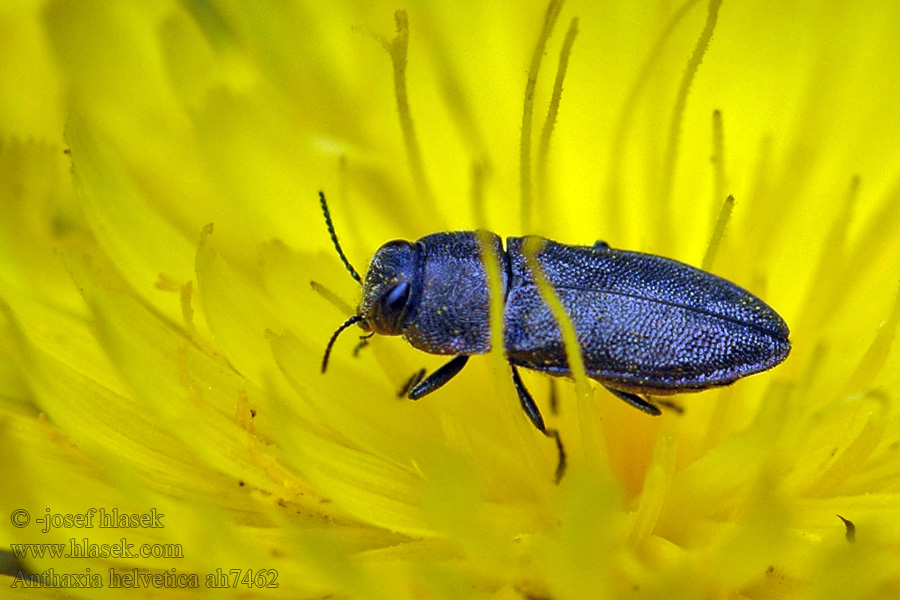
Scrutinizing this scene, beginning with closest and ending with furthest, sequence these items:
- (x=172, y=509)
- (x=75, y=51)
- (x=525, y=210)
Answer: (x=172, y=509)
(x=525, y=210)
(x=75, y=51)

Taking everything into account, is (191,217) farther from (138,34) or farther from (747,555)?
(747,555)

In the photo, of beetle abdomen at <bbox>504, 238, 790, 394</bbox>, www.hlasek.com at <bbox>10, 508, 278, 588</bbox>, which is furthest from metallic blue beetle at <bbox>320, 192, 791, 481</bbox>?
www.hlasek.com at <bbox>10, 508, 278, 588</bbox>

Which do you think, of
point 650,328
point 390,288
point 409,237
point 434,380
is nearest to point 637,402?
point 650,328

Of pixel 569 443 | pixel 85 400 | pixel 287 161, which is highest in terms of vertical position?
pixel 287 161

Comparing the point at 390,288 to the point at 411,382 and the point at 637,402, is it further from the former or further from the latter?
the point at 637,402

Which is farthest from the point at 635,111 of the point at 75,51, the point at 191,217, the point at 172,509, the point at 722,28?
the point at 172,509

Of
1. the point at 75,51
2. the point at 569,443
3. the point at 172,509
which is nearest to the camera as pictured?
the point at 172,509

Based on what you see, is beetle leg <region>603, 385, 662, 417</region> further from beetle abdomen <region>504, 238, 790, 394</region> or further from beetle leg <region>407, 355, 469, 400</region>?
beetle leg <region>407, 355, 469, 400</region>
